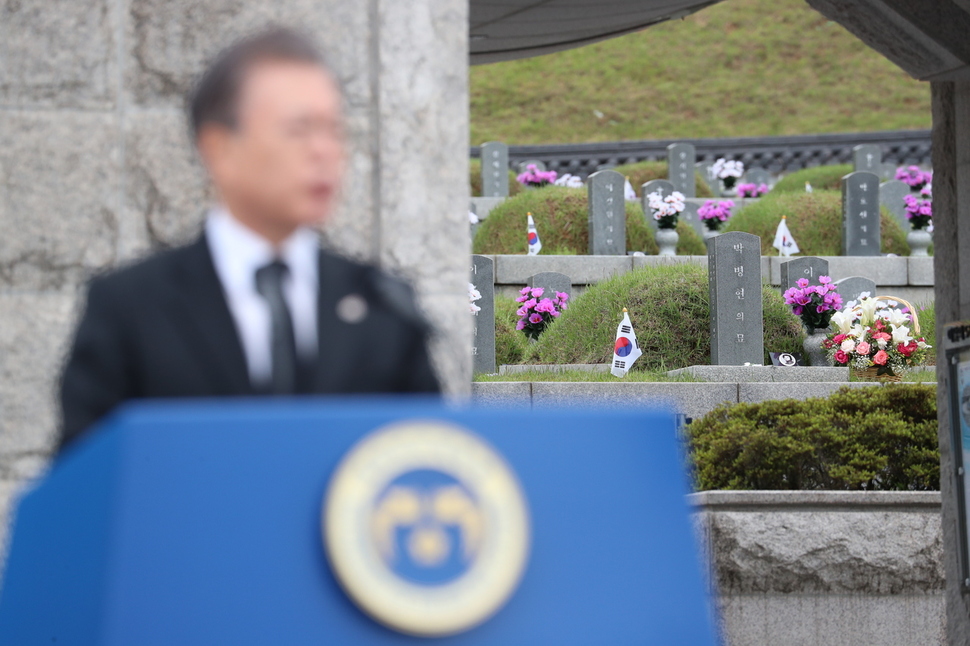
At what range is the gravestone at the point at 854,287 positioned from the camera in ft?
47.3

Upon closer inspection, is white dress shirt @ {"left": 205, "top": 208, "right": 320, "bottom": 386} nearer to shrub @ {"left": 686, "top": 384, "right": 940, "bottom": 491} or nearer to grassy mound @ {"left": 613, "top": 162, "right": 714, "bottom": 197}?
shrub @ {"left": 686, "top": 384, "right": 940, "bottom": 491}

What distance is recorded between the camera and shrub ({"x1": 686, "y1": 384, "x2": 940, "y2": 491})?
715cm

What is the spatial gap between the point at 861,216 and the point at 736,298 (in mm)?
7056

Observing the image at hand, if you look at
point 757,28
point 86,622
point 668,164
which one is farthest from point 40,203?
point 757,28

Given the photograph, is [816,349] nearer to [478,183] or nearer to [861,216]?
[861,216]

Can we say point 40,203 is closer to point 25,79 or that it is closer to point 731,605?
point 25,79

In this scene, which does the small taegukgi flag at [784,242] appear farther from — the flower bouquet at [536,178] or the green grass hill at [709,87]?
the green grass hill at [709,87]

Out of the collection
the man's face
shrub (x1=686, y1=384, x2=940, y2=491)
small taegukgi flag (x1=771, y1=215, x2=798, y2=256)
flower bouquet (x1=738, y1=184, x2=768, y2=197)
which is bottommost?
shrub (x1=686, y1=384, x2=940, y2=491)

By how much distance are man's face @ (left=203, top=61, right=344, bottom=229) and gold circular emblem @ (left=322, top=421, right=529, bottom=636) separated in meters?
0.43

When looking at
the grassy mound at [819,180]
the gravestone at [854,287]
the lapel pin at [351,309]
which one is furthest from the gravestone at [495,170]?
the lapel pin at [351,309]

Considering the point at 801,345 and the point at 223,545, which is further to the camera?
the point at 801,345

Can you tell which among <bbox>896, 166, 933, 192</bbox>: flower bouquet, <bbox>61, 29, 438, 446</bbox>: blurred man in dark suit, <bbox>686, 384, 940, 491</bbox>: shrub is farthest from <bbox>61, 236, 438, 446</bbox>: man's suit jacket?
<bbox>896, 166, 933, 192</bbox>: flower bouquet

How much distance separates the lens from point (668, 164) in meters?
23.5

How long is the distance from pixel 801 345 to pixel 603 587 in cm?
1181
